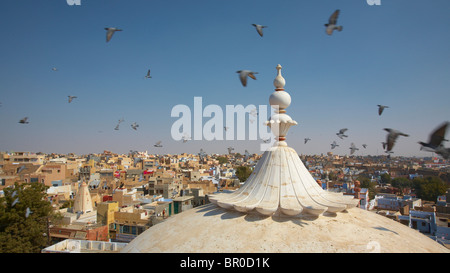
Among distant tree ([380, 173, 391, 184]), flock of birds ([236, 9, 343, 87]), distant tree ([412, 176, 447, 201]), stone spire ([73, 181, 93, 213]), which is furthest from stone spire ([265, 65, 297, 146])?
distant tree ([380, 173, 391, 184])

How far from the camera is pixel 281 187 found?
4.68 m

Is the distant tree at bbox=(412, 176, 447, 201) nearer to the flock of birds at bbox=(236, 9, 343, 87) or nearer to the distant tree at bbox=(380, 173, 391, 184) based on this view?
the distant tree at bbox=(380, 173, 391, 184)

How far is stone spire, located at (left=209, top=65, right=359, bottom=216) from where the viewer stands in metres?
4.24

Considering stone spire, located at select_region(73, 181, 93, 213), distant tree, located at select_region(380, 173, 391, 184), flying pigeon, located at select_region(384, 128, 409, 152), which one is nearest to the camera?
flying pigeon, located at select_region(384, 128, 409, 152)

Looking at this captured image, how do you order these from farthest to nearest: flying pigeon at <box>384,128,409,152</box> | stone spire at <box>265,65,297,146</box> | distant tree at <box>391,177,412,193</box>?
distant tree at <box>391,177,412,193</box>
flying pigeon at <box>384,128,409,152</box>
stone spire at <box>265,65,297,146</box>

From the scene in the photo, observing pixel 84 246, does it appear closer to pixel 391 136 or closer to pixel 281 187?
pixel 281 187

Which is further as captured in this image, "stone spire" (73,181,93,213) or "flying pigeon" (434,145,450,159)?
"stone spire" (73,181,93,213)

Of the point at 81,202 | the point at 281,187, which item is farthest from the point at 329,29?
the point at 81,202

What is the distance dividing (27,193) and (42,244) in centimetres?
400

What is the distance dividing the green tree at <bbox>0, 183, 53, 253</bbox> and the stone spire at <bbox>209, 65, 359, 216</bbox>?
19.2m

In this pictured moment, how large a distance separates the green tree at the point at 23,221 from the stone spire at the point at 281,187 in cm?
1921

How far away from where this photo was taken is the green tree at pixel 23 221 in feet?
61.2

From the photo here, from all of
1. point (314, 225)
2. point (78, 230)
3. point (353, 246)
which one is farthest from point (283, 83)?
point (78, 230)
